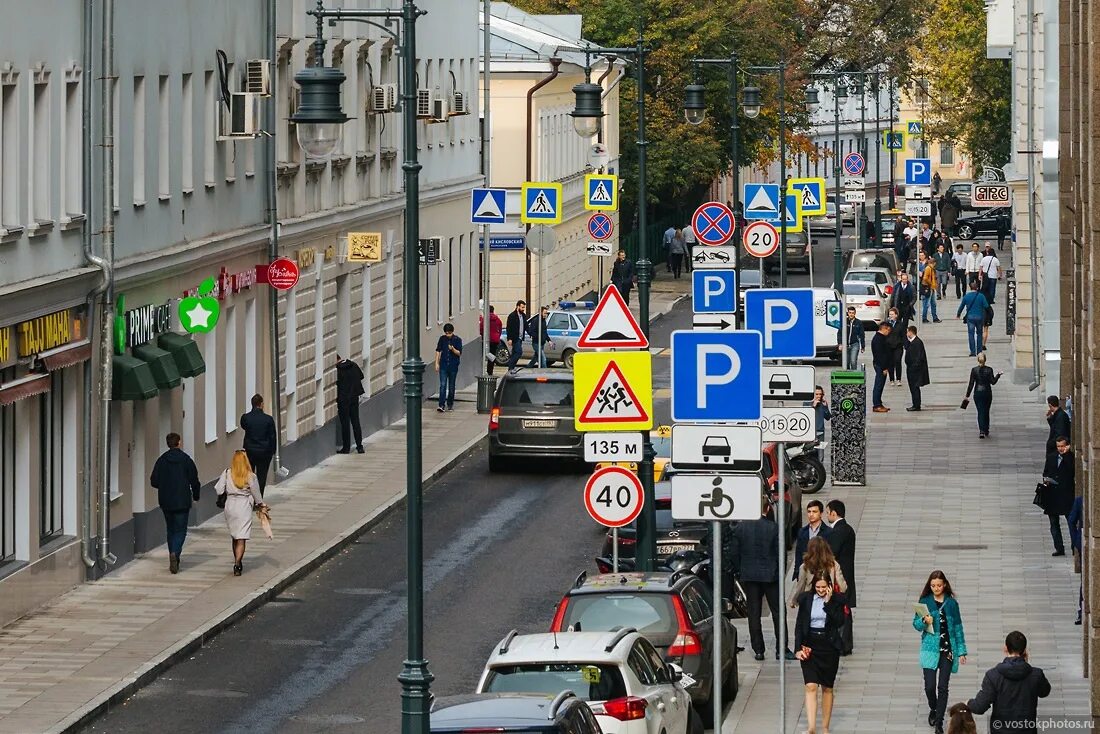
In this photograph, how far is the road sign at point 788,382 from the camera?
19.4 meters

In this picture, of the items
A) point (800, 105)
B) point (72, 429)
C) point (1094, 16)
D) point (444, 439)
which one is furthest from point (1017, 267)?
point (800, 105)

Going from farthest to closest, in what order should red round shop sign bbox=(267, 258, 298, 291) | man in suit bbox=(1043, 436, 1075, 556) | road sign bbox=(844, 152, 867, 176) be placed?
road sign bbox=(844, 152, 867, 176) < red round shop sign bbox=(267, 258, 298, 291) < man in suit bbox=(1043, 436, 1075, 556)

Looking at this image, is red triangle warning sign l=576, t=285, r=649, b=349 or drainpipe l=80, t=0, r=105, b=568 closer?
red triangle warning sign l=576, t=285, r=649, b=349

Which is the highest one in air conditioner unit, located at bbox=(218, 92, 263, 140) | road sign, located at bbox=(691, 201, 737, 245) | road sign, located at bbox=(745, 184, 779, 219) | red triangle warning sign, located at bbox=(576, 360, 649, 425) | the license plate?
air conditioner unit, located at bbox=(218, 92, 263, 140)

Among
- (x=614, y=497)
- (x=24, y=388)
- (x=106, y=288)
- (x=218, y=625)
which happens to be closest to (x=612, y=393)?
(x=614, y=497)

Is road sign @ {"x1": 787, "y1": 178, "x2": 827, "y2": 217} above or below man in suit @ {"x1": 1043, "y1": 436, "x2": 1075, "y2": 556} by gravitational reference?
above

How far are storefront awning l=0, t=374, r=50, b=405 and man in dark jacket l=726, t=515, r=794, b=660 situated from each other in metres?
7.12

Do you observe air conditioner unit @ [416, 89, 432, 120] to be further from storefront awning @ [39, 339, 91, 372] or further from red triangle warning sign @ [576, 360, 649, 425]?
red triangle warning sign @ [576, 360, 649, 425]

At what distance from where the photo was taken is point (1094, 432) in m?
18.4

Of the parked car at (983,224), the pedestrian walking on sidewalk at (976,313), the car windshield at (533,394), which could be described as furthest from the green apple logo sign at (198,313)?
the parked car at (983,224)

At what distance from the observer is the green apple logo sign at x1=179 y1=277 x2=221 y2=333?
2912 centimetres

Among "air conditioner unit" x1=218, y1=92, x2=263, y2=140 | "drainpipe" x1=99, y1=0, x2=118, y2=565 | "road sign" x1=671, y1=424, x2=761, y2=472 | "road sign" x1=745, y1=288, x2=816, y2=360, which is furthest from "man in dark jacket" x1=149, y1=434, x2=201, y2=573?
"road sign" x1=671, y1=424, x2=761, y2=472

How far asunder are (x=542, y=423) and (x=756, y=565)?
14.2m

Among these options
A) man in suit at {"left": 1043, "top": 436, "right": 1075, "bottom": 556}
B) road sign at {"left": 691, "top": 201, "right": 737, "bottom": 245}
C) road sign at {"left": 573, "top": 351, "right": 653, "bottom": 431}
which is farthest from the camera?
road sign at {"left": 691, "top": 201, "right": 737, "bottom": 245}
